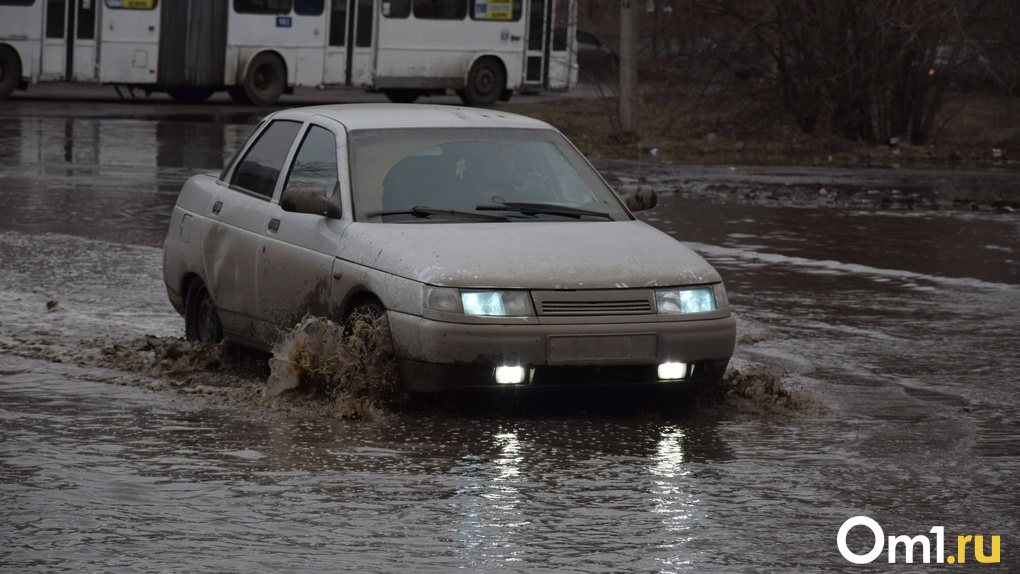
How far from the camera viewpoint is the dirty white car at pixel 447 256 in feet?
24.2

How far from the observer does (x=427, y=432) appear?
288 inches

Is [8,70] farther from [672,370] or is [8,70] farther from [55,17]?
[672,370]

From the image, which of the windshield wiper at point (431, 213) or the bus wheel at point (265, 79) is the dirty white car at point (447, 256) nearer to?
the windshield wiper at point (431, 213)

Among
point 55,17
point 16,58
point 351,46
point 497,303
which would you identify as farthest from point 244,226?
point 351,46

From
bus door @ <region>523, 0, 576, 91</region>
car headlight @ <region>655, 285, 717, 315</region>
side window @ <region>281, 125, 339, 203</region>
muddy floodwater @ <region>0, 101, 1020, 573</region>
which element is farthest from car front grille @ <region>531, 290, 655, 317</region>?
bus door @ <region>523, 0, 576, 91</region>

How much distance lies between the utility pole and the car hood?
60.1ft

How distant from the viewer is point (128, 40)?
3397 centimetres

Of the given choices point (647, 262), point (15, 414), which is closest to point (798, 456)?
point (647, 262)

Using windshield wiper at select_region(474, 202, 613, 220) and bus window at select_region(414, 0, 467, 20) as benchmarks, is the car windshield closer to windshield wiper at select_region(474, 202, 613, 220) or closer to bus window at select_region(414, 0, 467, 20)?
windshield wiper at select_region(474, 202, 613, 220)

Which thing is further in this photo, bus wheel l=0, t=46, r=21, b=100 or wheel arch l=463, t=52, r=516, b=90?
wheel arch l=463, t=52, r=516, b=90

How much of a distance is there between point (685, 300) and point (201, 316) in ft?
9.65

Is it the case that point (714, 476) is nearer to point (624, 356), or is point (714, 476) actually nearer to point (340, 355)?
point (624, 356)

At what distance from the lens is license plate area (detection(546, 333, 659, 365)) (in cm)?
734

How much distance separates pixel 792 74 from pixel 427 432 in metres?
21.1
